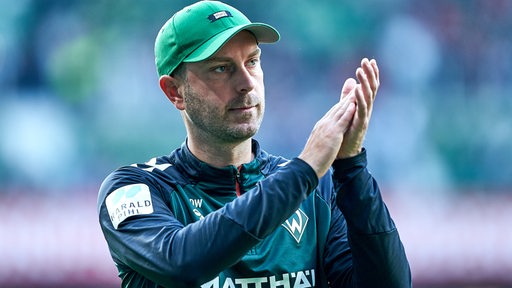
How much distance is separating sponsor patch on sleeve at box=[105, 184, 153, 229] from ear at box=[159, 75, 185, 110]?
16.2 inches

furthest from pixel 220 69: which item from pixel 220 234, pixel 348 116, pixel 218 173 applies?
pixel 220 234

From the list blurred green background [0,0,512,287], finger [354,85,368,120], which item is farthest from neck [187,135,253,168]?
blurred green background [0,0,512,287]

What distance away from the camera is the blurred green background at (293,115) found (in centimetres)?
868

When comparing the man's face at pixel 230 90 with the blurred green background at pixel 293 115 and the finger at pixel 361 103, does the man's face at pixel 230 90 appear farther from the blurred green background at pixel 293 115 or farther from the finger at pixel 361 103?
the blurred green background at pixel 293 115

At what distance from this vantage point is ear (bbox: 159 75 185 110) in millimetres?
3305

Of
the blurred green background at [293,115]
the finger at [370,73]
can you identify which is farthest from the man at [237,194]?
the blurred green background at [293,115]

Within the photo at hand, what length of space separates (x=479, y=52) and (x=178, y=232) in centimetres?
704

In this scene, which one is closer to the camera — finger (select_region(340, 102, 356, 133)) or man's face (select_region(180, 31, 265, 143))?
finger (select_region(340, 102, 356, 133))

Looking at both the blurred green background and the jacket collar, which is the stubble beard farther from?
the blurred green background

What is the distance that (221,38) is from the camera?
3.05 m

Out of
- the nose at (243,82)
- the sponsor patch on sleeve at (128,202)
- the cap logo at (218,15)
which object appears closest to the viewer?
the sponsor patch on sleeve at (128,202)

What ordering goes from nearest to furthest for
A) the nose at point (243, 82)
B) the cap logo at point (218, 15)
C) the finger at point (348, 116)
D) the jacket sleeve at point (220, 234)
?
the jacket sleeve at point (220, 234)
the finger at point (348, 116)
the nose at point (243, 82)
the cap logo at point (218, 15)

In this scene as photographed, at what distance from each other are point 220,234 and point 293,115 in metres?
6.38

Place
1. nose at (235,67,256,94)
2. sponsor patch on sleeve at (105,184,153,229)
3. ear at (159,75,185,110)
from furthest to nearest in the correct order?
ear at (159,75,185,110), nose at (235,67,256,94), sponsor patch on sleeve at (105,184,153,229)
